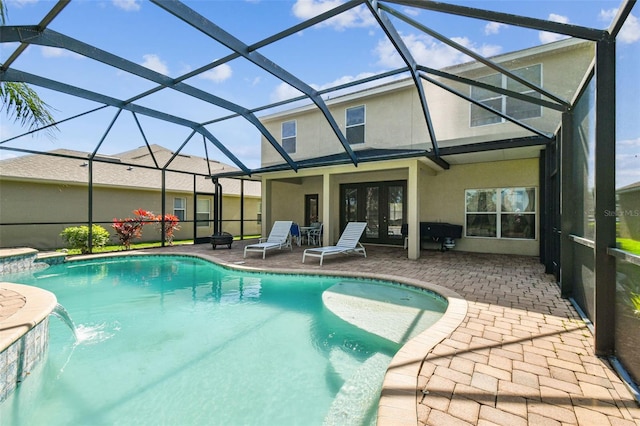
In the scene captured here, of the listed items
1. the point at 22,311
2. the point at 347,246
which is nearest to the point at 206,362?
the point at 22,311

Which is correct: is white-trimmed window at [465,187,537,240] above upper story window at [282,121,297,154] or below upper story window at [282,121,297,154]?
below

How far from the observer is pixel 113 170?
596 inches

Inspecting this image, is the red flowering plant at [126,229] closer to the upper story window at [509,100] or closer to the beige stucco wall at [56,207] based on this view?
the beige stucco wall at [56,207]

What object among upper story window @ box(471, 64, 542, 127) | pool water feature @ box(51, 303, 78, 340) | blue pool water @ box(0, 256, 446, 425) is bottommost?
blue pool water @ box(0, 256, 446, 425)

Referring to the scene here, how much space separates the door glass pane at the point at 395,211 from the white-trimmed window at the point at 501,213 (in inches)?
100

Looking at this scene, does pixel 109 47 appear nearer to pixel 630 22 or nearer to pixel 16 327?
pixel 16 327

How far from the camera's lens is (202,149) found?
40.0 feet

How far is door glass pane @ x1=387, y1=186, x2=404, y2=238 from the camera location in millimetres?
12688

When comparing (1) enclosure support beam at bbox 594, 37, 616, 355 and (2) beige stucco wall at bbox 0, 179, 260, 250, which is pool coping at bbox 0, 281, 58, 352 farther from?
(2) beige stucco wall at bbox 0, 179, 260, 250

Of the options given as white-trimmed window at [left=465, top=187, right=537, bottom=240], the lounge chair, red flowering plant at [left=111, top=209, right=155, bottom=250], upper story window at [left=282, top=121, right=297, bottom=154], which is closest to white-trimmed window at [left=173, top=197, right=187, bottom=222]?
red flowering plant at [left=111, top=209, right=155, bottom=250]

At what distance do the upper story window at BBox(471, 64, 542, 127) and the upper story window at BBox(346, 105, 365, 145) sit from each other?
4.40 metres

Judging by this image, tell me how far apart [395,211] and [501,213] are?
3877 millimetres

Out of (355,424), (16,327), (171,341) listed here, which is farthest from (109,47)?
(355,424)

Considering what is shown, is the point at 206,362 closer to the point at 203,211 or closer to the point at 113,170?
the point at 113,170
